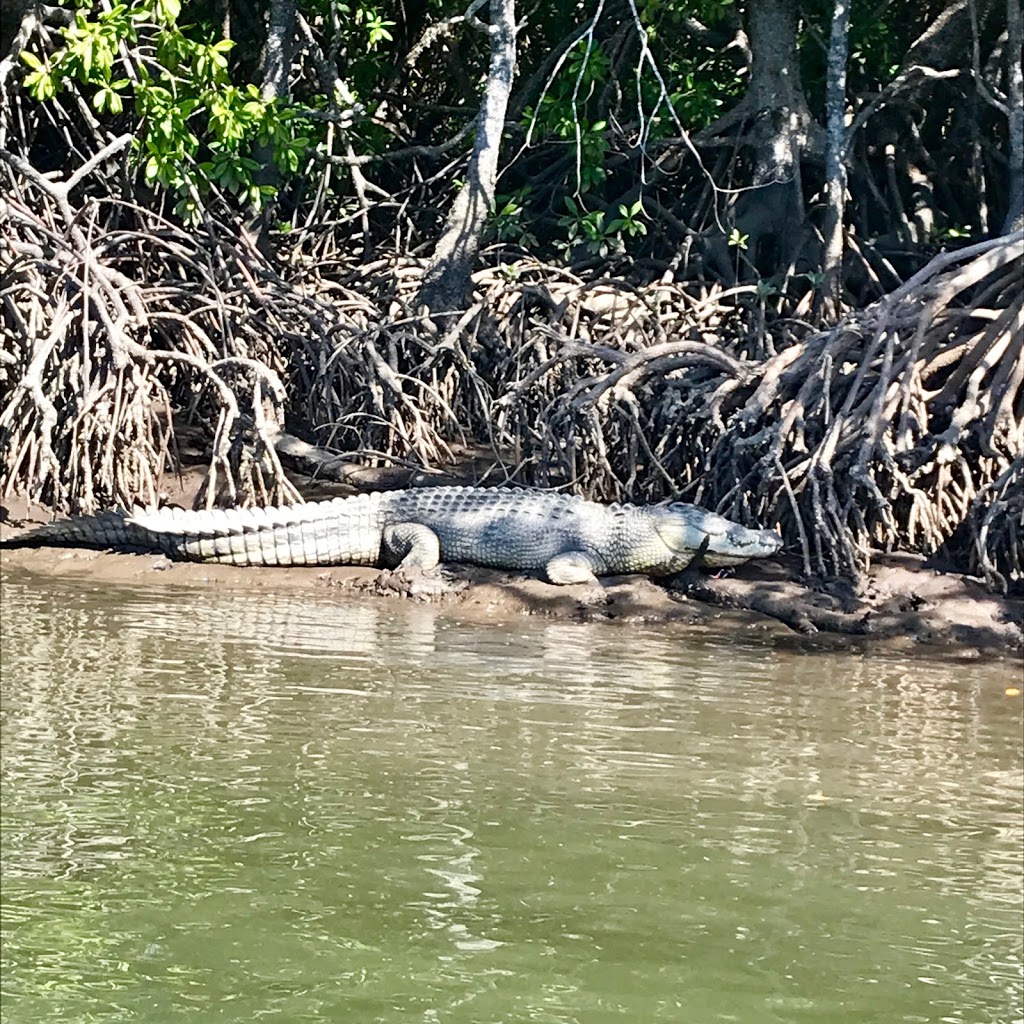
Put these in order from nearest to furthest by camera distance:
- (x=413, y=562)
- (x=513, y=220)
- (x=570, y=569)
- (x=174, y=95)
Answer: (x=570, y=569)
(x=413, y=562)
(x=174, y=95)
(x=513, y=220)

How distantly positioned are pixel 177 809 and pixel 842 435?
428 cm

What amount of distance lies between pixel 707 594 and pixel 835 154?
10.3 ft

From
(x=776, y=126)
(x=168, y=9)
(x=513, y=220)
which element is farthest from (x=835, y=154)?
(x=168, y=9)

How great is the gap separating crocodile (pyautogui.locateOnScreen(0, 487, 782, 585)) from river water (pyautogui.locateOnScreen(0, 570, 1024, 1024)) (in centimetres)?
130

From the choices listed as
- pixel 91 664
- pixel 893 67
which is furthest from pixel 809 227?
pixel 91 664

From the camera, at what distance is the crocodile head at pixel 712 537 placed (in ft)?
25.3

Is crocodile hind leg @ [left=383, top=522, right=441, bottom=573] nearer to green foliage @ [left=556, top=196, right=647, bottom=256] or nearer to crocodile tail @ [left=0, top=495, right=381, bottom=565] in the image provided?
crocodile tail @ [left=0, top=495, right=381, bottom=565]

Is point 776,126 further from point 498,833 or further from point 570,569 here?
point 498,833

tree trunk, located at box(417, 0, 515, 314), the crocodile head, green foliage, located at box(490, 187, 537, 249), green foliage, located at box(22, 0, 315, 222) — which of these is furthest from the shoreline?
green foliage, located at box(490, 187, 537, 249)

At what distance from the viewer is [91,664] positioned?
5.97m

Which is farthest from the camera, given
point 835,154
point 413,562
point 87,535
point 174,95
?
point 835,154

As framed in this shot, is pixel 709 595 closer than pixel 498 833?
No

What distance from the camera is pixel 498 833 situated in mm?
4258

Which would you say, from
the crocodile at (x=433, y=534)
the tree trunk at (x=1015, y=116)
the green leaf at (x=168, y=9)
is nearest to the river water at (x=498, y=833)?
the crocodile at (x=433, y=534)
